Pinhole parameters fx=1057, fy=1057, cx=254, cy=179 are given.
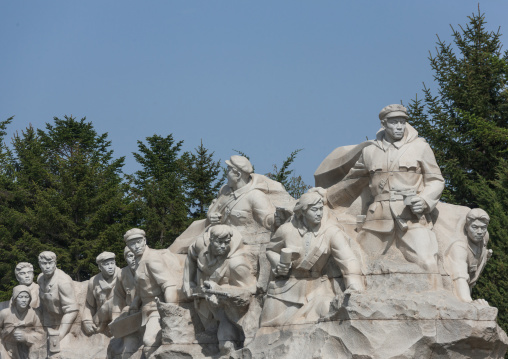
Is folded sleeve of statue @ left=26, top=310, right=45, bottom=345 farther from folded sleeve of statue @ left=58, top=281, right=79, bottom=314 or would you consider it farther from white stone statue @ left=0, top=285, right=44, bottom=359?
folded sleeve of statue @ left=58, top=281, right=79, bottom=314

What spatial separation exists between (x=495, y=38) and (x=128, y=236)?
1156 centimetres

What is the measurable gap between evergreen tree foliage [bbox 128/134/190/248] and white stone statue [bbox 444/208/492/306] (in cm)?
1275

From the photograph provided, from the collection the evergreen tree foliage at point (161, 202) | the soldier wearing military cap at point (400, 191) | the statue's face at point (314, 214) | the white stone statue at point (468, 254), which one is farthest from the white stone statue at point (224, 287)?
the evergreen tree foliage at point (161, 202)

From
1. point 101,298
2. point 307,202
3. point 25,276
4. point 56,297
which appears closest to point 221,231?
point 307,202

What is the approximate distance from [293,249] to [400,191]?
1558 millimetres

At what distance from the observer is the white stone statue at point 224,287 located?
14.4m

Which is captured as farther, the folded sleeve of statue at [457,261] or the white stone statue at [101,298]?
the white stone statue at [101,298]

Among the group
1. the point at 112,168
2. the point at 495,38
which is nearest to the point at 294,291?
the point at 495,38

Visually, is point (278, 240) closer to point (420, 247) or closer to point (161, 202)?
point (420, 247)

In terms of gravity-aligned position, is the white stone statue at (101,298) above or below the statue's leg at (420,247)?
above

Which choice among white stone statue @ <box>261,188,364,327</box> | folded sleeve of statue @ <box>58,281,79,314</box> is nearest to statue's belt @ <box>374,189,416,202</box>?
white stone statue @ <box>261,188,364,327</box>

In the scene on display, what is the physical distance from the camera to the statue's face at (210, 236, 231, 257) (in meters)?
14.7

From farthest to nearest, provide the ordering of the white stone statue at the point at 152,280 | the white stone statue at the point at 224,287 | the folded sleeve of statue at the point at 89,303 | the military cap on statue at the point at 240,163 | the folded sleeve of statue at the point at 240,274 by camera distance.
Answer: the folded sleeve of statue at the point at 89,303
the white stone statue at the point at 152,280
the military cap on statue at the point at 240,163
the folded sleeve of statue at the point at 240,274
the white stone statue at the point at 224,287

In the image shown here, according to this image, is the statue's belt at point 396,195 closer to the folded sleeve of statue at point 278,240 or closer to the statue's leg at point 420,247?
the statue's leg at point 420,247
